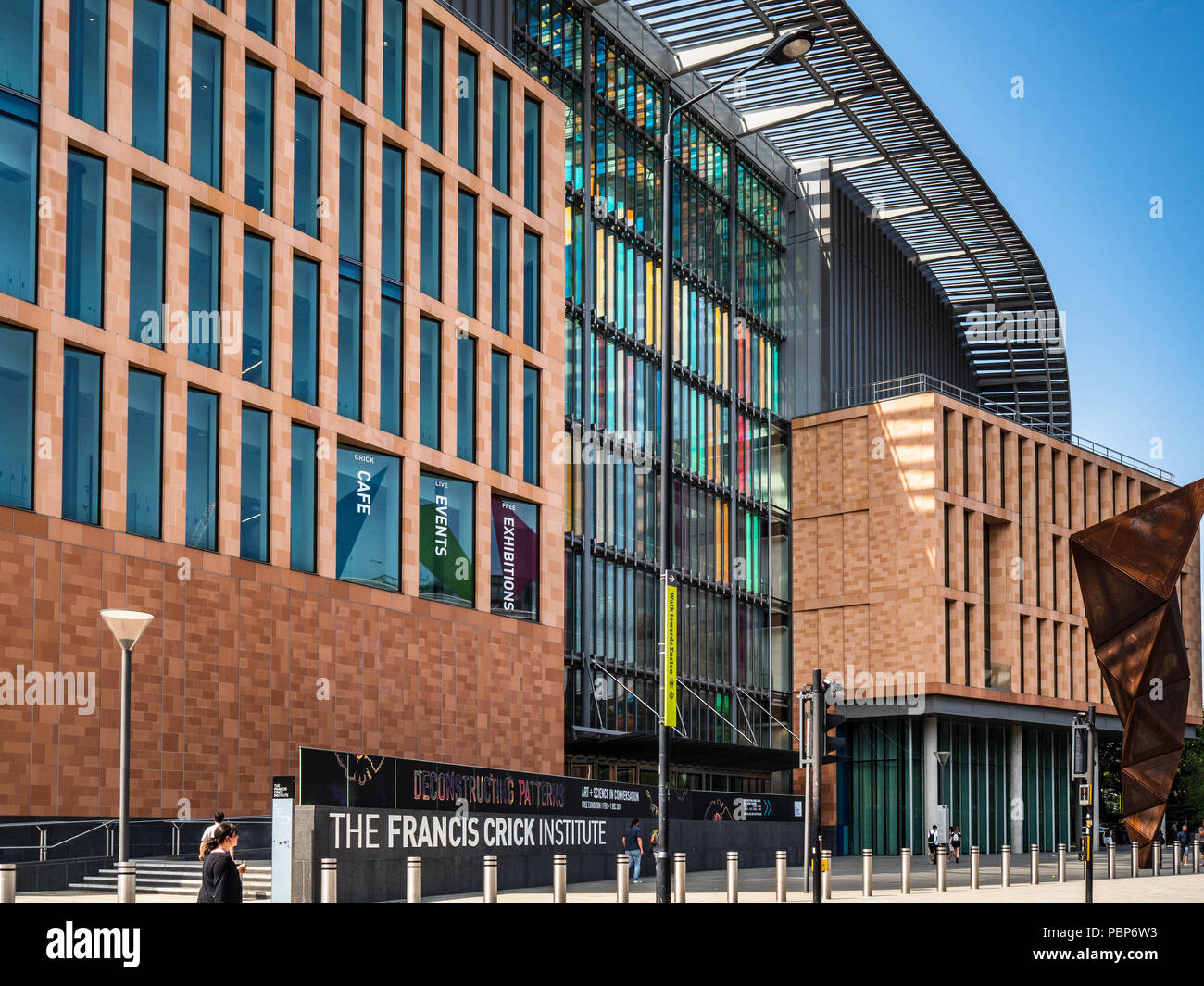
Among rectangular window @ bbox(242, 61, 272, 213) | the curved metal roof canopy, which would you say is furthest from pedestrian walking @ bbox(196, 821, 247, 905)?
the curved metal roof canopy

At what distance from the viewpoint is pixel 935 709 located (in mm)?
58375

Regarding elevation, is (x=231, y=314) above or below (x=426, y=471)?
above

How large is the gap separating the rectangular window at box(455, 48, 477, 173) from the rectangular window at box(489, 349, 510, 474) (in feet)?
18.3

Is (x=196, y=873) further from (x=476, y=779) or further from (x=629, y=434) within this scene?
(x=629, y=434)

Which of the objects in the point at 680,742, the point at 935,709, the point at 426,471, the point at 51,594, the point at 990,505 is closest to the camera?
the point at 51,594

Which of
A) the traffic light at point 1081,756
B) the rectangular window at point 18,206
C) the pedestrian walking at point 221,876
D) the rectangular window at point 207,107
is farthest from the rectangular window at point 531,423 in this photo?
the pedestrian walking at point 221,876

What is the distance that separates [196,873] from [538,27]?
32927 millimetres

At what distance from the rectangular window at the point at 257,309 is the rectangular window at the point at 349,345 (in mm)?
2738

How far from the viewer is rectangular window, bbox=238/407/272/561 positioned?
33719 mm

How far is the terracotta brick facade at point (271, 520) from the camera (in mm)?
28719

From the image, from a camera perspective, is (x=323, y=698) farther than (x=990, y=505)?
No

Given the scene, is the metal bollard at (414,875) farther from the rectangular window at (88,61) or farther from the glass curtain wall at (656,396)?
the glass curtain wall at (656,396)

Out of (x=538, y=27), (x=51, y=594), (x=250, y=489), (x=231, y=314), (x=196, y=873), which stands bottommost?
(x=196, y=873)
